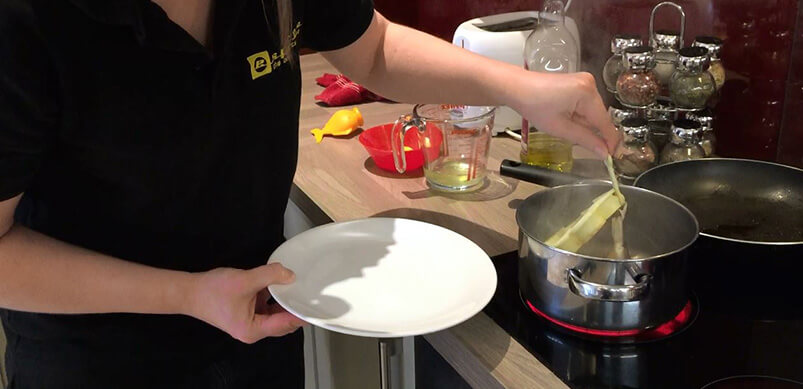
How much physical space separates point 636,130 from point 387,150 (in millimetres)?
429

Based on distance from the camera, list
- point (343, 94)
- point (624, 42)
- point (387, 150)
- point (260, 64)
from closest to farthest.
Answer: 1. point (260, 64)
2. point (624, 42)
3. point (387, 150)
4. point (343, 94)

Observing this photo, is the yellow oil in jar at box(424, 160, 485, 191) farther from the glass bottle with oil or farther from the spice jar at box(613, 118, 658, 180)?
the spice jar at box(613, 118, 658, 180)

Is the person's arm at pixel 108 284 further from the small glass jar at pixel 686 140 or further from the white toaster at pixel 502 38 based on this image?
the white toaster at pixel 502 38

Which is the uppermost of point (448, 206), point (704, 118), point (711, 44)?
point (711, 44)

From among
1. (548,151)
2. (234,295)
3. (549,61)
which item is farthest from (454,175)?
(234,295)

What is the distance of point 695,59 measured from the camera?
45.6 inches

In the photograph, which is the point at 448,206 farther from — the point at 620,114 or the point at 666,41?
the point at 666,41

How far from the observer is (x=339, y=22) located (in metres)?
1.09

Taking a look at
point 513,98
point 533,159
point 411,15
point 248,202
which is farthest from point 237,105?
point 411,15

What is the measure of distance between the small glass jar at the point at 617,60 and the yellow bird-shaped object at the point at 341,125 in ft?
1.63

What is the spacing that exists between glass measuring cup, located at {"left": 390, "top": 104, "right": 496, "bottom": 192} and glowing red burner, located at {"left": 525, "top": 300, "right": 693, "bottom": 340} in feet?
1.39

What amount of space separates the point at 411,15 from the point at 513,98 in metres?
1.15

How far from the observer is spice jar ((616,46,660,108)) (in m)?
1.21

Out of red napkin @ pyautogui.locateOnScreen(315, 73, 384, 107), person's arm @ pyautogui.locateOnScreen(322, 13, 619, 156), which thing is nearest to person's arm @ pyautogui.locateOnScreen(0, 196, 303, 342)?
person's arm @ pyautogui.locateOnScreen(322, 13, 619, 156)
